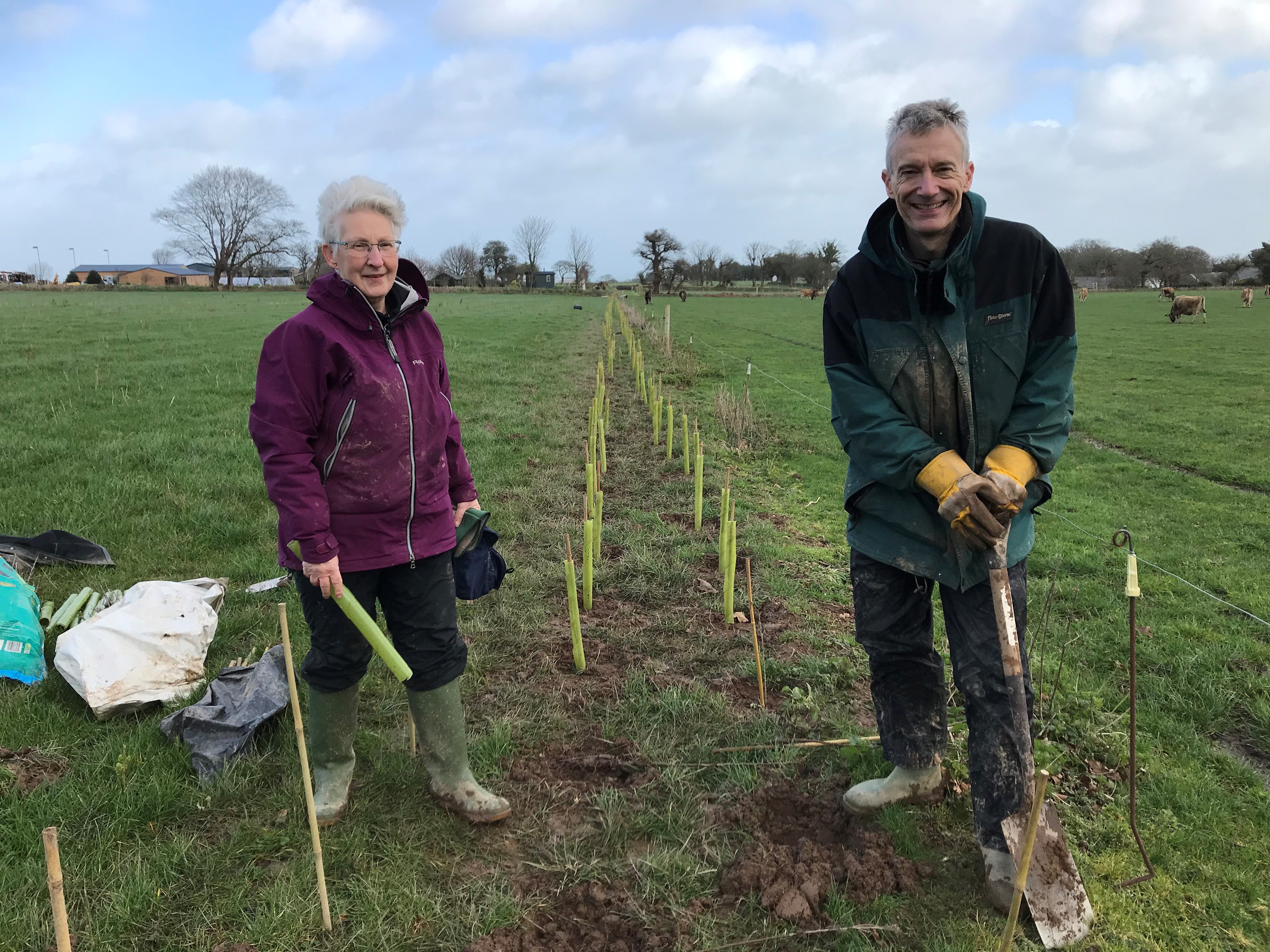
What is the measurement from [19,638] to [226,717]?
1.12 metres

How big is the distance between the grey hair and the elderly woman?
1.47 metres

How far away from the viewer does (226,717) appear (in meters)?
2.82

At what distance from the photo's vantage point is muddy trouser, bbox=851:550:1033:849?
214 cm

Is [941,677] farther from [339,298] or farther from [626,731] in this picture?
[339,298]

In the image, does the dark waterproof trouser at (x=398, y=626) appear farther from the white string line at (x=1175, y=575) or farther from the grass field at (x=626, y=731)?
the white string line at (x=1175, y=575)

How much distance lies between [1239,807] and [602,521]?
3.90 meters

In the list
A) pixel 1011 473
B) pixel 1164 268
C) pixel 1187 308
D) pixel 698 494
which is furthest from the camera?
pixel 1164 268

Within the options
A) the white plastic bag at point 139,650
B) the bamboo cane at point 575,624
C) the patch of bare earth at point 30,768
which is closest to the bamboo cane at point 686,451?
the bamboo cane at point 575,624

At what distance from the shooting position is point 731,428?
29.0 feet

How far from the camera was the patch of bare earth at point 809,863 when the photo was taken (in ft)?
7.18

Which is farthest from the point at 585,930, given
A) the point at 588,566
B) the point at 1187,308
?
the point at 1187,308

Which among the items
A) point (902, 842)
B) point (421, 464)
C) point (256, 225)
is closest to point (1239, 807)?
point (902, 842)

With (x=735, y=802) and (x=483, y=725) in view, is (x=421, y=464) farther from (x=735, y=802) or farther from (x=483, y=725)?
(x=735, y=802)

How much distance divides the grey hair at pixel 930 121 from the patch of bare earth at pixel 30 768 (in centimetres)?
339
